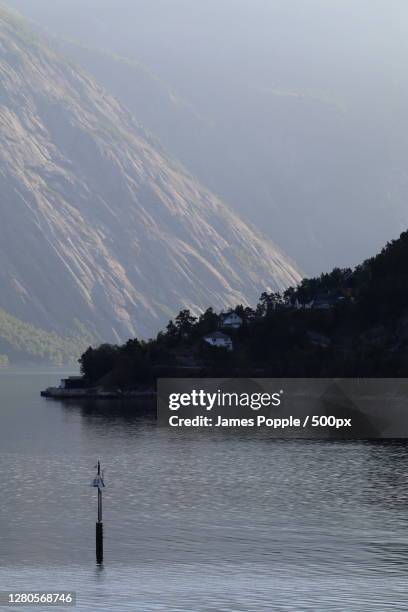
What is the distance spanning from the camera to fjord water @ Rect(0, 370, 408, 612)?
91000 millimetres

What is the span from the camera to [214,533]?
11444cm

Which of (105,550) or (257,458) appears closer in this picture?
(105,550)

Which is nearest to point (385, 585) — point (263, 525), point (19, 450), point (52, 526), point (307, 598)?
point (307, 598)

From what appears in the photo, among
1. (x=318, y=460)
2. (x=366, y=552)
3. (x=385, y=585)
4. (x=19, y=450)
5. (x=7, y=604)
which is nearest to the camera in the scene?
(x=7, y=604)

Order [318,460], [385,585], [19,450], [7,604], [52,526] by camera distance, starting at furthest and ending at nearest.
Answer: [19,450], [318,460], [52,526], [385,585], [7,604]

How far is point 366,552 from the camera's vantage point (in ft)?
344

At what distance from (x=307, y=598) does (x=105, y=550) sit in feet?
71.4

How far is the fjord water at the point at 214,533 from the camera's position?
91000 millimetres

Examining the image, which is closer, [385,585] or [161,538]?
[385,585]

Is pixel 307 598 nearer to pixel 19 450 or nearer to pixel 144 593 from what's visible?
pixel 144 593

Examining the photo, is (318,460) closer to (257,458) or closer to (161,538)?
(257,458)

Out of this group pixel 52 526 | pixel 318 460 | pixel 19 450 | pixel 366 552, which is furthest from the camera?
pixel 19 450

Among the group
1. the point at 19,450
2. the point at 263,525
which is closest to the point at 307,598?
the point at 263,525

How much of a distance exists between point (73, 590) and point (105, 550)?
48.9 ft
